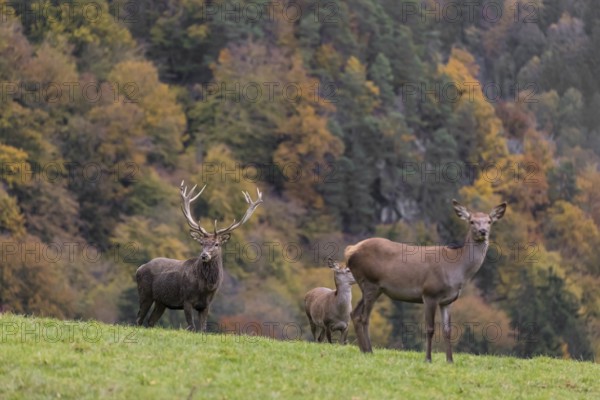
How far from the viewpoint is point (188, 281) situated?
2666 centimetres

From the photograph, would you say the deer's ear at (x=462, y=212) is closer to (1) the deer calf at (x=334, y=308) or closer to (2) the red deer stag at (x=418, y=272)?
(2) the red deer stag at (x=418, y=272)

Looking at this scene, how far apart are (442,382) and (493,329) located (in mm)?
77144

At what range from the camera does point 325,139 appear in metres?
131

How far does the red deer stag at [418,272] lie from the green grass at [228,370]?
2.41ft

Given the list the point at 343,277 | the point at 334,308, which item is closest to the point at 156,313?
the point at 334,308

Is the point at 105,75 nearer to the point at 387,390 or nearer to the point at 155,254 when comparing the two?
the point at 155,254

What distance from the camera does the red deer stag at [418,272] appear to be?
2280 cm

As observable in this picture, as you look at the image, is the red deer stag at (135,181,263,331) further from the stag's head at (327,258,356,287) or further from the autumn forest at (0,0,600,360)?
the autumn forest at (0,0,600,360)

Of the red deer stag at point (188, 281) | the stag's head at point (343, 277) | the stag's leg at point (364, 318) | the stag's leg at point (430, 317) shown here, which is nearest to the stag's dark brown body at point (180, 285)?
the red deer stag at point (188, 281)

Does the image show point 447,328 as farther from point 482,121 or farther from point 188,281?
point 482,121

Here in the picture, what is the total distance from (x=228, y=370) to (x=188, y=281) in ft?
23.0

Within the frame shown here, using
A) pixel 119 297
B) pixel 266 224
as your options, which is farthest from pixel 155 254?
pixel 266 224

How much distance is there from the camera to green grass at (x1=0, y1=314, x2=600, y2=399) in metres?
18.5

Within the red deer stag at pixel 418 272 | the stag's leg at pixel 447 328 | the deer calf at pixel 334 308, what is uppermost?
the red deer stag at pixel 418 272
